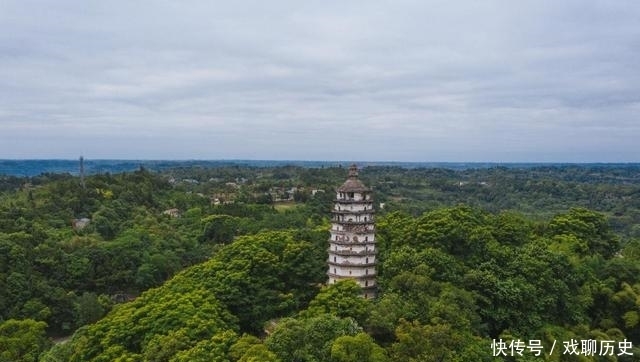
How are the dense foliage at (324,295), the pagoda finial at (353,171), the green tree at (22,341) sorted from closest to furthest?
the dense foliage at (324,295)
the green tree at (22,341)
the pagoda finial at (353,171)

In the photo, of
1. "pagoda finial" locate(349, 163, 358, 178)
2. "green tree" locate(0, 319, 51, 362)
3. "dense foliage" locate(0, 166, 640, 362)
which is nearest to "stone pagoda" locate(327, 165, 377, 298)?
"pagoda finial" locate(349, 163, 358, 178)

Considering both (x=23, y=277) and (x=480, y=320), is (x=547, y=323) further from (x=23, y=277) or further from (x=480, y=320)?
(x=23, y=277)

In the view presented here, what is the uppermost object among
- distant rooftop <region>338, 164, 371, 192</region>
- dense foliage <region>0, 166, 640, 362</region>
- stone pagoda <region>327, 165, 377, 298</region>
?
distant rooftop <region>338, 164, 371, 192</region>

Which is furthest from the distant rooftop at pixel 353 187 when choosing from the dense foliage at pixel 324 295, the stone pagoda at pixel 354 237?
the dense foliage at pixel 324 295

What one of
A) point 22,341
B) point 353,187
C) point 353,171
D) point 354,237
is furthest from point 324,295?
point 22,341

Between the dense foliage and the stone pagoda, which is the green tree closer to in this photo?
the dense foliage

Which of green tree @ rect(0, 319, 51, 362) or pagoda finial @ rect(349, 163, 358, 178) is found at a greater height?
pagoda finial @ rect(349, 163, 358, 178)

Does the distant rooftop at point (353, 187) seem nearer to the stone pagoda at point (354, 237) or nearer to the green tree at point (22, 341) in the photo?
the stone pagoda at point (354, 237)

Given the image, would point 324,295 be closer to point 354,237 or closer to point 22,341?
point 354,237

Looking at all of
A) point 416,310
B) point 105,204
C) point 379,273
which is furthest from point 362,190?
point 105,204
